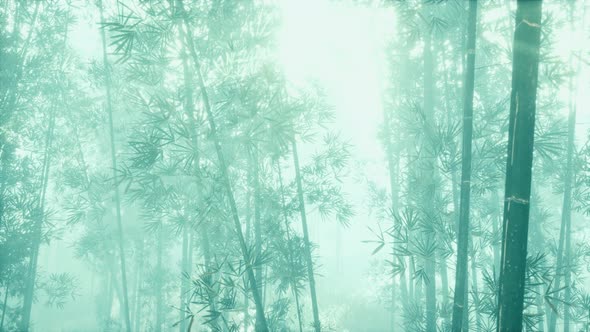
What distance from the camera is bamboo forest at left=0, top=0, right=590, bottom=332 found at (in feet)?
11.0

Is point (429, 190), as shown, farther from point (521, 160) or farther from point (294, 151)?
point (521, 160)

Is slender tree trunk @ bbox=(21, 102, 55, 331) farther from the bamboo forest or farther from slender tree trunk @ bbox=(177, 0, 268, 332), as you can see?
slender tree trunk @ bbox=(177, 0, 268, 332)

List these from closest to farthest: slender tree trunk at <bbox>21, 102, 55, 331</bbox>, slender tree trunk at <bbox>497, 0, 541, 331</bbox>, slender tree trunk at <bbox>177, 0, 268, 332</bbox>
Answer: slender tree trunk at <bbox>497, 0, 541, 331</bbox>
slender tree trunk at <bbox>177, 0, 268, 332</bbox>
slender tree trunk at <bbox>21, 102, 55, 331</bbox>

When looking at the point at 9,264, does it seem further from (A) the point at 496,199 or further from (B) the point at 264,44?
(A) the point at 496,199

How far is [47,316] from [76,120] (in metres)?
15.2

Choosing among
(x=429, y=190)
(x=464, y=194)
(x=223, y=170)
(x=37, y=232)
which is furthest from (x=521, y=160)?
(x=37, y=232)

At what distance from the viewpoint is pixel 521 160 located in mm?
2051

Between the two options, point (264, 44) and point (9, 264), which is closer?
point (264, 44)

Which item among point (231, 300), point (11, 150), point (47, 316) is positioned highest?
point (11, 150)

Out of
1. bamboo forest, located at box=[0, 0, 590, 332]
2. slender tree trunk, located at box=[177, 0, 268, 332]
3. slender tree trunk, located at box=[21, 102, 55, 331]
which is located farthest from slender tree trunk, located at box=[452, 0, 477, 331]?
slender tree trunk, located at box=[21, 102, 55, 331]

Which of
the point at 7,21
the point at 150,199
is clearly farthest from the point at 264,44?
the point at 7,21

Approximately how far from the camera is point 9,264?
28.2 ft

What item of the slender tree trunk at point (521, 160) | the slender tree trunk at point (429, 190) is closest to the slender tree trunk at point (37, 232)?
the slender tree trunk at point (429, 190)

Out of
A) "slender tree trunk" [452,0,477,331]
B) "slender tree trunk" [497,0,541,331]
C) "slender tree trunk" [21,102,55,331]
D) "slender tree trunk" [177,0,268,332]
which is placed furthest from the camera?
"slender tree trunk" [21,102,55,331]
